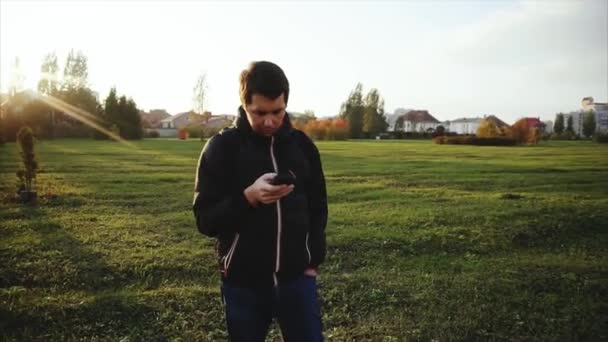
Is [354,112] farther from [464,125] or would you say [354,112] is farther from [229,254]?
[229,254]

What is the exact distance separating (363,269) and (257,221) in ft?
15.8

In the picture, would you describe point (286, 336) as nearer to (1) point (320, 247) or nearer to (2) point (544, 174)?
(1) point (320, 247)

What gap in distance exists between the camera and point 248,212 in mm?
2381

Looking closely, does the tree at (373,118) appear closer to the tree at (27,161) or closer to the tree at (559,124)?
the tree at (559,124)

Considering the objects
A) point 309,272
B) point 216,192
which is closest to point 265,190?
point 216,192

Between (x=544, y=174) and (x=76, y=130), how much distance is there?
62968 millimetres

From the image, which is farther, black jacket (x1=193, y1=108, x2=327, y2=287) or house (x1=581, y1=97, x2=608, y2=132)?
house (x1=581, y1=97, x2=608, y2=132)

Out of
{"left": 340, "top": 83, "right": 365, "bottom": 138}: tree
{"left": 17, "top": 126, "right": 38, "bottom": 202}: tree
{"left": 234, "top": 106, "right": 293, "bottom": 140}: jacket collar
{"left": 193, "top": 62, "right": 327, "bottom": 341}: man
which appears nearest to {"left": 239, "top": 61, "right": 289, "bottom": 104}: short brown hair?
{"left": 193, "top": 62, "right": 327, "bottom": 341}: man

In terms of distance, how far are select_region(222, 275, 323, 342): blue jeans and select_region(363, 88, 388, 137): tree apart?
89.3m

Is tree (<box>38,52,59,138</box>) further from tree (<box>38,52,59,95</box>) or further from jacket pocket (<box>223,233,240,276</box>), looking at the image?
jacket pocket (<box>223,233,240,276</box>)

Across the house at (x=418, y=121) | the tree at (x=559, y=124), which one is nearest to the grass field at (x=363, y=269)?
the tree at (x=559, y=124)

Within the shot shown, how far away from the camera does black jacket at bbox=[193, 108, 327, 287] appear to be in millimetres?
2445

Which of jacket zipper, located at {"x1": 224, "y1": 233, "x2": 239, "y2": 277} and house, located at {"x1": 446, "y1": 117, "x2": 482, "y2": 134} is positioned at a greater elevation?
house, located at {"x1": 446, "y1": 117, "x2": 482, "y2": 134}

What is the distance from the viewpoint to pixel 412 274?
671 centimetres
